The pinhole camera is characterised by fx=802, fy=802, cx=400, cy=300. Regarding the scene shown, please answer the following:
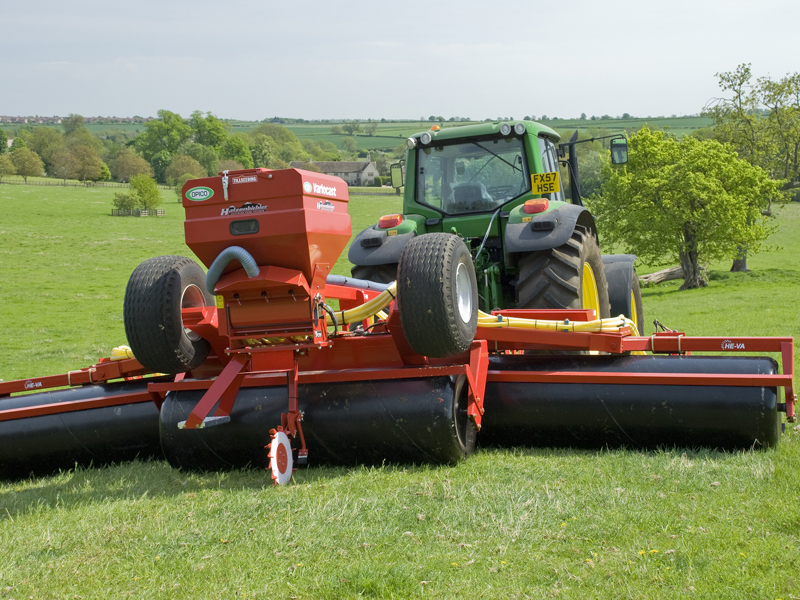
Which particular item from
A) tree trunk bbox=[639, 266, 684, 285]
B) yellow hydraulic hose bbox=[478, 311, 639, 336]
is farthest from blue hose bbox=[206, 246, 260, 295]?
tree trunk bbox=[639, 266, 684, 285]

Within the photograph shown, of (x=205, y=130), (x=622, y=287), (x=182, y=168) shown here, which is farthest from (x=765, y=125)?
(x=205, y=130)

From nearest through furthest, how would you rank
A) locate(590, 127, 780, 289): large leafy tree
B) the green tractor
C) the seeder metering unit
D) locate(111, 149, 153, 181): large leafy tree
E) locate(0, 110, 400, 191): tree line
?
the seeder metering unit, the green tractor, locate(590, 127, 780, 289): large leafy tree, locate(0, 110, 400, 191): tree line, locate(111, 149, 153, 181): large leafy tree

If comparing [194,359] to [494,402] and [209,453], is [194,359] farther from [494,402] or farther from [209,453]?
[494,402]

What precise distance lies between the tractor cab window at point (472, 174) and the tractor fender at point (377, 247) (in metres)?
0.66

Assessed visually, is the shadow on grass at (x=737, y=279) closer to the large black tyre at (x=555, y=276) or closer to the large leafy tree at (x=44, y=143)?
the large black tyre at (x=555, y=276)

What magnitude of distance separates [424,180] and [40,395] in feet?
12.8

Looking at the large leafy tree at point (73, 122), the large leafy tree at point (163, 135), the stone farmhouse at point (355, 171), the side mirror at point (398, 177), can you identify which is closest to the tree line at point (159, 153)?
the large leafy tree at point (163, 135)

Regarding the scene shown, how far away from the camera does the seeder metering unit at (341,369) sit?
4.81 metres

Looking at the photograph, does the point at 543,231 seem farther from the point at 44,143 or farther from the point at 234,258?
the point at 44,143

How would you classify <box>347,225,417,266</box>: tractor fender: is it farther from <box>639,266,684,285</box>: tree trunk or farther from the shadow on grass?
<box>639,266,684,285</box>: tree trunk

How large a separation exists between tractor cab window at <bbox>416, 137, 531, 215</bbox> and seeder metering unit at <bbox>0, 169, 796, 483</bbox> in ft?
6.48

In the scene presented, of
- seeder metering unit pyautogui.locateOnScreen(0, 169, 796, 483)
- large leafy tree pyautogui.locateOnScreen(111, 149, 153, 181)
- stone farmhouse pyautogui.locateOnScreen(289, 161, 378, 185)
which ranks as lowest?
seeder metering unit pyautogui.locateOnScreen(0, 169, 796, 483)

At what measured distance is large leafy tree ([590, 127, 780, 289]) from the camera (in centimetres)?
2425

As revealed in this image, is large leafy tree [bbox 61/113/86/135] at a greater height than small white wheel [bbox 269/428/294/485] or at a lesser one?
greater
